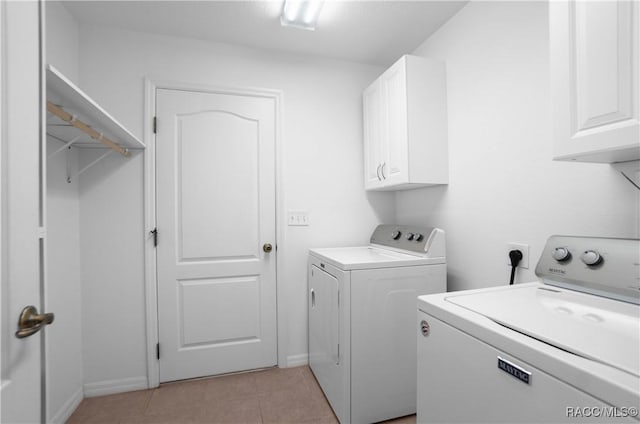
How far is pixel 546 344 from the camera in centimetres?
66

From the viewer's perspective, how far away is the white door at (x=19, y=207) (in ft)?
2.00

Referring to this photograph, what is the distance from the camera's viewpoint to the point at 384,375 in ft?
Result: 5.40

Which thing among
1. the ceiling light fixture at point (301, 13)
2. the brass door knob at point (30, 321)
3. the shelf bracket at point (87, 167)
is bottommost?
the brass door knob at point (30, 321)

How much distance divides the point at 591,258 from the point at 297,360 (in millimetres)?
1993

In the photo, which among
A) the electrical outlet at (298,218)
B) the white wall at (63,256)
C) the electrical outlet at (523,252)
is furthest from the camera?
the electrical outlet at (298,218)

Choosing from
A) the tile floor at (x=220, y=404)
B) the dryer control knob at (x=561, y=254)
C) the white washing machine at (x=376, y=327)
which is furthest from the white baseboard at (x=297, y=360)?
the dryer control knob at (x=561, y=254)

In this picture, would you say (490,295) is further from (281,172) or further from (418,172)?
(281,172)

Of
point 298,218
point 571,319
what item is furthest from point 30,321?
point 298,218

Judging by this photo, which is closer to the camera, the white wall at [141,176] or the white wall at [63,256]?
the white wall at [63,256]

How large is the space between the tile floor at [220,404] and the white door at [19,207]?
49.6 inches

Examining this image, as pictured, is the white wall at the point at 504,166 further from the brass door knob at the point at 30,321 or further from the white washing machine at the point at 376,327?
the brass door knob at the point at 30,321

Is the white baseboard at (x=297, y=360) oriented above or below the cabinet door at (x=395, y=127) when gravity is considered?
below

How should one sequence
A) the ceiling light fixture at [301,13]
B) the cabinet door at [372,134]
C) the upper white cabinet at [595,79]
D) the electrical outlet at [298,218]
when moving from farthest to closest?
the electrical outlet at [298,218]
the cabinet door at [372,134]
the ceiling light fixture at [301,13]
the upper white cabinet at [595,79]

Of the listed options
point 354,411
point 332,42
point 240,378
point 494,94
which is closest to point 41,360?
point 354,411
